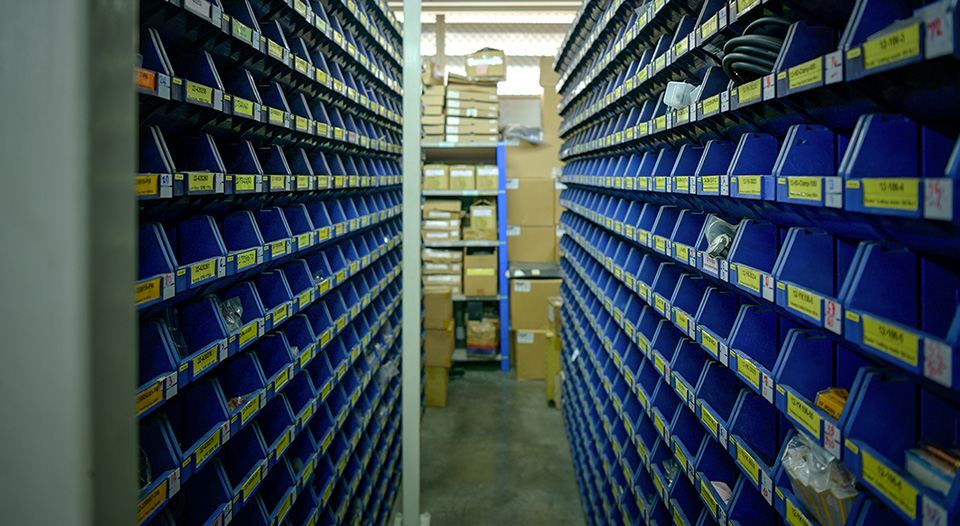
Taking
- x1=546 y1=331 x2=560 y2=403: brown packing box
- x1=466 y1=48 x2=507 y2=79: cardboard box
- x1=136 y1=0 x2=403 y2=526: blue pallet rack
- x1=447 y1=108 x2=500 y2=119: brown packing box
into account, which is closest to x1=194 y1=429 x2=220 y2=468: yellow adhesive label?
x1=136 y1=0 x2=403 y2=526: blue pallet rack

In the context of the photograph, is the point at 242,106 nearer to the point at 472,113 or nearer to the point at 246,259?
the point at 246,259

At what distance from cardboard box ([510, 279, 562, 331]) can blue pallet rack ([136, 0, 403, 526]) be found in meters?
3.14

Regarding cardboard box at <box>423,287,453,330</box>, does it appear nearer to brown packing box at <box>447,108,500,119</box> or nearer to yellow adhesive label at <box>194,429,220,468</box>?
brown packing box at <box>447,108,500,119</box>

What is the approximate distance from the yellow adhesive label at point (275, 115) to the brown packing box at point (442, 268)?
4965 mm

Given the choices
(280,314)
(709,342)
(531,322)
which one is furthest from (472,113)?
(709,342)

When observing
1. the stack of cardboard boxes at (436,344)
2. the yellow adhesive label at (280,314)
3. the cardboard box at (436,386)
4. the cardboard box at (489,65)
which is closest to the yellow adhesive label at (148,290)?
the yellow adhesive label at (280,314)

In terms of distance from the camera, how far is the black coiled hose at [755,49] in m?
1.77

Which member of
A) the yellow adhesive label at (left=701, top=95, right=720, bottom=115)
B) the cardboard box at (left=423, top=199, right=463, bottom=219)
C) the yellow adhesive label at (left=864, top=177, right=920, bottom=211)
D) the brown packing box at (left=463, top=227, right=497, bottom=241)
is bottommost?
the brown packing box at (left=463, top=227, right=497, bottom=241)

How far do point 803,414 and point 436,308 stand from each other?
17.6 ft

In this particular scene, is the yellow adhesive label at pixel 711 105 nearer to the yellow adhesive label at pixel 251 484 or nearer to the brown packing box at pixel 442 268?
the yellow adhesive label at pixel 251 484

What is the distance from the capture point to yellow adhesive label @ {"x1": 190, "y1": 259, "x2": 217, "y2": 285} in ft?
6.22

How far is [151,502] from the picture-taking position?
1.66 m

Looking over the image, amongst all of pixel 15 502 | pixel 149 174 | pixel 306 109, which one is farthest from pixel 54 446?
pixel 306 109

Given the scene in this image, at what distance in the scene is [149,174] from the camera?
5.40 feet
